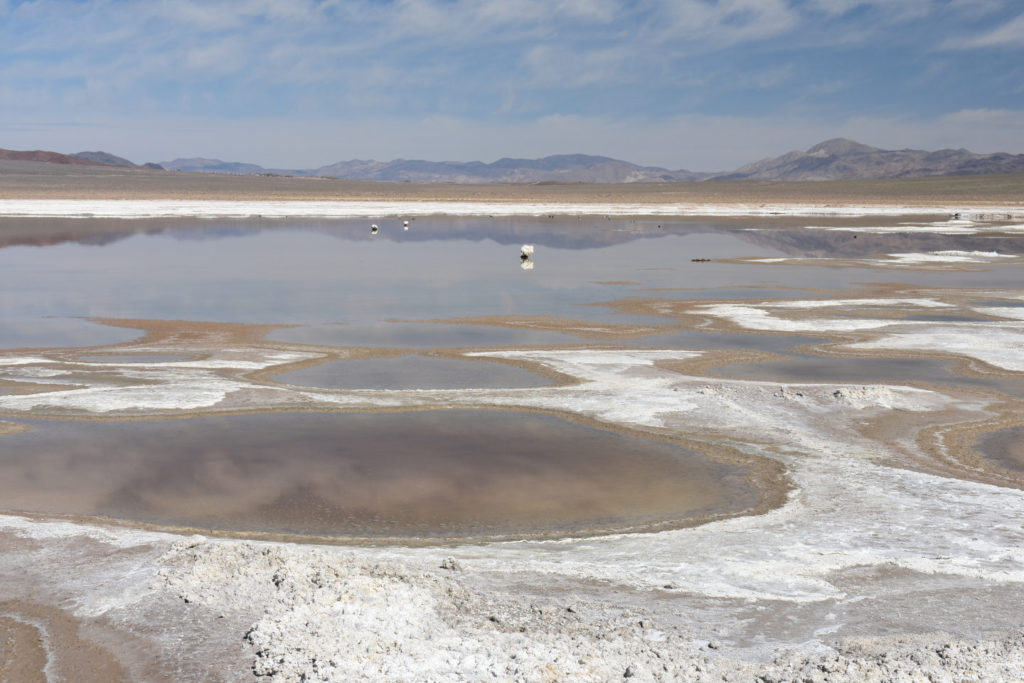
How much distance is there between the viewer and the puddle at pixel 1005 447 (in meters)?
9.55

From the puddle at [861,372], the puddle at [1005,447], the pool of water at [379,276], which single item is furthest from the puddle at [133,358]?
the puddle at [1005,447]

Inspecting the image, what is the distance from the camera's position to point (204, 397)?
11.9 meters

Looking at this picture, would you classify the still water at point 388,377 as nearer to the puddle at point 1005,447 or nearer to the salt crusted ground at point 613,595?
the salt crusted ground at point 613,595

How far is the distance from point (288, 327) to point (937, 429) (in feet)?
35.0

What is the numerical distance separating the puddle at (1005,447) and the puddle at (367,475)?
2605mm

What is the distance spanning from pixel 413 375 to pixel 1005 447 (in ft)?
23.3

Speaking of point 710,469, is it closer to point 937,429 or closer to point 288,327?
point 937,429

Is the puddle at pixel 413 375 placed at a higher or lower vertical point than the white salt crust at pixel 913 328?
lower

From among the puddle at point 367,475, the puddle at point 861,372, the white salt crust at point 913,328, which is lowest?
the puddle at point 367,475

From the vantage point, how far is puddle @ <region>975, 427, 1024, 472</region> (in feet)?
31.3

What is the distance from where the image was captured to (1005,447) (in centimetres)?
1005

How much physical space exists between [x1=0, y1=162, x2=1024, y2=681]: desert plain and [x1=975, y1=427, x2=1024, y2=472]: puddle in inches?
1.7

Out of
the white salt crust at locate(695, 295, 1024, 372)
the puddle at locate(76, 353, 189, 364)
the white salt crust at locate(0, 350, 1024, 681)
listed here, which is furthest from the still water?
the white salt crust at locate(695, 295, 1024, 372)

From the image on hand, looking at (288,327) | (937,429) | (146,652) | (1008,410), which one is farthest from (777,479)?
(288,327)
